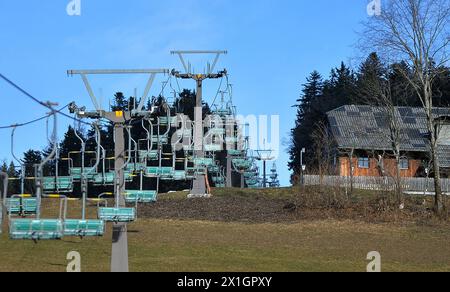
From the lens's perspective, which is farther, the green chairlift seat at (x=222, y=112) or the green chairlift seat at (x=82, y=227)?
the green chairlift seat at (x=222, y=112)

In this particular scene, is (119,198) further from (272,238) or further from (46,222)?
(272,238)

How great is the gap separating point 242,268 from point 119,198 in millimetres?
4092

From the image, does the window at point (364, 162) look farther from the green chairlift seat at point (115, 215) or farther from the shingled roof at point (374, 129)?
the green chairlift seat at point (115, 215)

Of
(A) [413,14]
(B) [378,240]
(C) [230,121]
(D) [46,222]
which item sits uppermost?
(A) [413,14]

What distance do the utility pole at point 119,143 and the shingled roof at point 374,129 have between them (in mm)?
41912

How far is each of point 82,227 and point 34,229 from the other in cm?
112

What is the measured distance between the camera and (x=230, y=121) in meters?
47.6

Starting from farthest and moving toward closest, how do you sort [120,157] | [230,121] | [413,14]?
[230,121] → [413,14] → [120,157]

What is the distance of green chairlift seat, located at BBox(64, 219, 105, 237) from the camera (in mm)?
14195

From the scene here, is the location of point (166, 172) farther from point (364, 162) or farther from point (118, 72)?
point (364, 162)

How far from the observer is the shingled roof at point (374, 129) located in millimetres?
60875

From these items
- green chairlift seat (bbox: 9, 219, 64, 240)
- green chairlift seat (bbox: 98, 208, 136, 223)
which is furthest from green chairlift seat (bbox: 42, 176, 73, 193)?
green chairlift seat (bbox: 9, 219, 64, 240)

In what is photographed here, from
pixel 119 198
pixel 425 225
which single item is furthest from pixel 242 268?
pixel 425 225

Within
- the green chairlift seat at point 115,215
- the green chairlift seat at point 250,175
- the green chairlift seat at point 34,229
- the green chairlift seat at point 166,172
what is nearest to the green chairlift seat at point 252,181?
the green chairlift seat at point 250,175
